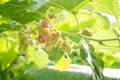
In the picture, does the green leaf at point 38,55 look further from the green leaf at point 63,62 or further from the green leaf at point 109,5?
the green leaf at point 109,5

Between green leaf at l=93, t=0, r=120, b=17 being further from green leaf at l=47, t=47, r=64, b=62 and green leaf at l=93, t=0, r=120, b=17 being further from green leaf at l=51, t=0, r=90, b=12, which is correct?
green leaf at l=47, t=47, r=64, b=62

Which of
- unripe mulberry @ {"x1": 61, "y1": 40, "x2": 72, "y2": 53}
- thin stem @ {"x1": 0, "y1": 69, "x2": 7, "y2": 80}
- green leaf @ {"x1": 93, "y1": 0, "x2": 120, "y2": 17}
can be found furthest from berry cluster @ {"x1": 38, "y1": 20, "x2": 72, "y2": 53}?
thin stem @ {"x1": 0, "y1": 69, "x2": 7, "y2": 80}

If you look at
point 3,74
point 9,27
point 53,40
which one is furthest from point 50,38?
point 3,74

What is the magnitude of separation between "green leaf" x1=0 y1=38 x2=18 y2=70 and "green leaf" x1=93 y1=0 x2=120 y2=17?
0.45m

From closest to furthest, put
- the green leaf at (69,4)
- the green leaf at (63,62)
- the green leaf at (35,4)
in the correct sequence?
the green leaf at (35,4), the green leaf at (69,4), the green leaf at (63,62)

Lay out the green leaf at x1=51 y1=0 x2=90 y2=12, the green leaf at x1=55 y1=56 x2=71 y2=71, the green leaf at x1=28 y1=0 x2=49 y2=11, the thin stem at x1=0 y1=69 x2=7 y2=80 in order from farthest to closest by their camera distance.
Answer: the thin stem at x1=0 y1=69 x2=7 y2=80 → the green leaf at x1=55 y1=56 x2=71 y2=71 → the green leaf at x1=51 y1=0 x2=90 y2=12 → the green leaf at x1=28 y1=0 x2=49 y2=11

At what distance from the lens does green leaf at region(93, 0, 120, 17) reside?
728mm

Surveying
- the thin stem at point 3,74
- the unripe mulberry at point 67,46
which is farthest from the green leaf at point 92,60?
the thin stem at point 3,74

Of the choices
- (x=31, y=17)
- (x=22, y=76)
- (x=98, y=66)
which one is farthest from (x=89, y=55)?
(x=22, y=76)

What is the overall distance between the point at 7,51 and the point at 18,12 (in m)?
0.43

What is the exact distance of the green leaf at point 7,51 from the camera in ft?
3.62

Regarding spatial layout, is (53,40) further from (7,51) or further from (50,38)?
(7,51)

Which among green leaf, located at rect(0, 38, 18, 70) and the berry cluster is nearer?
the berry cluster

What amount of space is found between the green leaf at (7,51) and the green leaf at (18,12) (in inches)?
13.9
